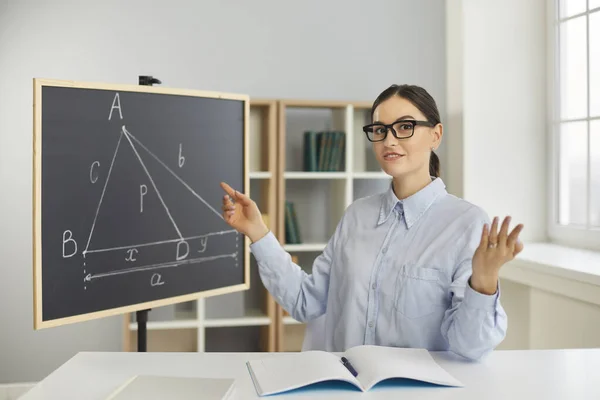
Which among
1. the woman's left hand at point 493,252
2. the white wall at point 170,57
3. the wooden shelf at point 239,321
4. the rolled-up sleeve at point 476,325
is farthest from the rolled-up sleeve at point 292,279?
the white wall at point 170,57

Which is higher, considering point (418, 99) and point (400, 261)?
point (418, 99)

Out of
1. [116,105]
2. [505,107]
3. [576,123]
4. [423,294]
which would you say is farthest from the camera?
[505,107]

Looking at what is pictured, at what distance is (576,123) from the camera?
10.5 ft

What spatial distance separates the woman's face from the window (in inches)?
65.1

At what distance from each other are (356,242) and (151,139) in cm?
82

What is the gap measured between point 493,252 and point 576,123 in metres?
2.14

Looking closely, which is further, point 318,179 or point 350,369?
point 318,179

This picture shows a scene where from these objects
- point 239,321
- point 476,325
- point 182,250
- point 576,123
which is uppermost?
Answer: point 576,123

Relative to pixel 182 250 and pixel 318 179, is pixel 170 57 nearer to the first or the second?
pixel 318 179

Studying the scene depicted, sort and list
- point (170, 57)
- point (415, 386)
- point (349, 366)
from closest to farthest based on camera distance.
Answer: point (415, 386) → point (349, 366) → point (170, 57)

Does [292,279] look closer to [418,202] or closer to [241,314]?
[418,202]

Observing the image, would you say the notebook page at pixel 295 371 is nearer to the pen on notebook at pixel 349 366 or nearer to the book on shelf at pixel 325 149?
the pen on notebook at pixel 349 366

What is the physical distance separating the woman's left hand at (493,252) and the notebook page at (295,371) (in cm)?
36

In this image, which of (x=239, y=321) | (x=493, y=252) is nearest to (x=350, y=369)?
(x=493, y=252)
